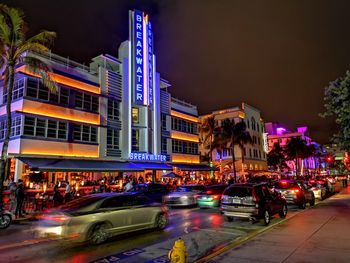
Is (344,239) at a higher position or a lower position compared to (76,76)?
lower

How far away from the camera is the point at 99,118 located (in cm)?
2891

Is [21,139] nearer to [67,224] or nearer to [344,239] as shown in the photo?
[67,224]

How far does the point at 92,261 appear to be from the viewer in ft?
25.3

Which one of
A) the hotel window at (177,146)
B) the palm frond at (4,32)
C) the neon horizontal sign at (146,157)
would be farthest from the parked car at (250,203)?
the hotel window at (177,146)

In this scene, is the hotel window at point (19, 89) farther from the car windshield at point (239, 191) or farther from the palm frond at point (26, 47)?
the car windshield at point (239, 191)

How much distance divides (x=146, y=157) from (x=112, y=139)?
3924mm

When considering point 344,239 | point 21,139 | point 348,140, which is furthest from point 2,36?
point 344,239

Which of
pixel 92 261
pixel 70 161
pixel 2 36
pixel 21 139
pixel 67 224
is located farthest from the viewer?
pixel 70 161

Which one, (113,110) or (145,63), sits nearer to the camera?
(113,110)

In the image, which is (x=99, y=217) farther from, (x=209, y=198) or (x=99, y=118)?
(x=99, y=118)

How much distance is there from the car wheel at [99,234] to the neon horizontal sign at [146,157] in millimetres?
21038

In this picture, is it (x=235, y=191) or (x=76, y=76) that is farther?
(x=76, y=76)

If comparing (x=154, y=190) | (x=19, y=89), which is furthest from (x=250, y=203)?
(x=19, y=89)

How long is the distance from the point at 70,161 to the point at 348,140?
784 inches
